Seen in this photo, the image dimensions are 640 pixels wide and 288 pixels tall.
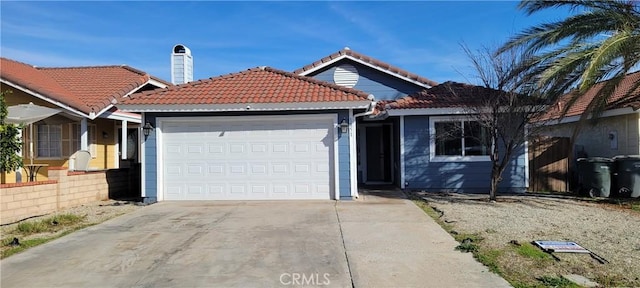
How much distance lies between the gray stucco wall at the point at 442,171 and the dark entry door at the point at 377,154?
2.75 meters

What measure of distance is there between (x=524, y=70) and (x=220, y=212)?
25.8 ft

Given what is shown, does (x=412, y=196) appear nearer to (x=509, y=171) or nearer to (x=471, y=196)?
(x=471, y=196)

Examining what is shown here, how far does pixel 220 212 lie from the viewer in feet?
33.7

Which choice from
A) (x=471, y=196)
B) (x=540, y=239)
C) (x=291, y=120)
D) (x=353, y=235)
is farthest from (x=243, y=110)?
(x=540, y=239)

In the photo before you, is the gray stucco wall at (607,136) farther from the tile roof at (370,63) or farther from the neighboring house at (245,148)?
the neighboring house at (245,148)

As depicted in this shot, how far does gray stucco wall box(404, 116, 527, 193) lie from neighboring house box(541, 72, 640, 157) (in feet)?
5.48

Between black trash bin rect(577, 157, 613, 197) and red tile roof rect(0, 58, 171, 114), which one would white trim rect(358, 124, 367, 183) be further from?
red tile roof rect(0, 58, 171, 114)

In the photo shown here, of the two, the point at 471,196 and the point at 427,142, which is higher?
the point at 427,142

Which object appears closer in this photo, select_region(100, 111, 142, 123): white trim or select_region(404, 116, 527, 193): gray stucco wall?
select_region(404, 116, 527, 193): gray stucco wall

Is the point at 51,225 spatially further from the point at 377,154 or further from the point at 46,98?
the point at 377,154

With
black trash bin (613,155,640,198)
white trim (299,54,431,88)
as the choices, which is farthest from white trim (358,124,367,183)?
black trash bin (613,155,640,198)

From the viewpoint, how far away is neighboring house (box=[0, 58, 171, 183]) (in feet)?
46.5

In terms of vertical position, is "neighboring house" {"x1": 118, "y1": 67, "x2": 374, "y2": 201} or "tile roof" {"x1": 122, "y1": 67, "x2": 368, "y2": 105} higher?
"tile roof" {"x1": 122, "y1": 67, "x2": 368, "y2": 105}
